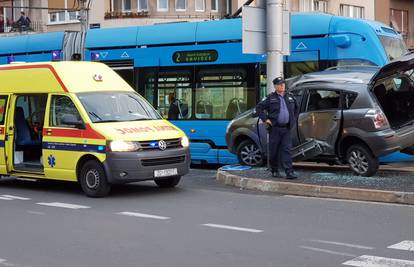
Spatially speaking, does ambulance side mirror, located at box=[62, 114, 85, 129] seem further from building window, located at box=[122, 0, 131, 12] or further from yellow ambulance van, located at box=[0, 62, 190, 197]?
building window, located at box=[122, 0, 131, 12]

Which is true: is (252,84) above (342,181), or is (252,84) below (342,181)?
above

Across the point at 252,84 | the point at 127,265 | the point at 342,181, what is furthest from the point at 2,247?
the point at 252,84

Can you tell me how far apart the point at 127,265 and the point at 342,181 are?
587 cm

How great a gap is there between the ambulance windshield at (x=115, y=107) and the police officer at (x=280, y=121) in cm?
205

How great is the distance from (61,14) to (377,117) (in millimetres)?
31828

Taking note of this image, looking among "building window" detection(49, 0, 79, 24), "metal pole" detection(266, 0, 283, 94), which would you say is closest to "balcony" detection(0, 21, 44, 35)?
"building window" detection(49, 0, 79, 24)

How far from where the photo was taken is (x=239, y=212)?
30.2 ft

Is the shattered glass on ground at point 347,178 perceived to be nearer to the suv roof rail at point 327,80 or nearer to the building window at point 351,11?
the suv roof rail at point 327,80

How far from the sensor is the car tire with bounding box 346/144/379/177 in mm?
11320

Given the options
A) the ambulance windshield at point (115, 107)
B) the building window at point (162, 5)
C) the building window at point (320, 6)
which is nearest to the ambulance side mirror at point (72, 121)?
the ambulance windshield at point (115, 107)

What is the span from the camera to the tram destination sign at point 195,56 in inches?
602

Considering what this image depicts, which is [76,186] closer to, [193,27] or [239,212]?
[239,212]

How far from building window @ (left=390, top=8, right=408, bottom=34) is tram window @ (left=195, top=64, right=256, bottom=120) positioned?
32548 millimetres

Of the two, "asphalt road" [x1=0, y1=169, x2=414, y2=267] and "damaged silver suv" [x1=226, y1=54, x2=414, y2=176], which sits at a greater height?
"damaged silver suv" [x1=226, y1=54, x2=414, y2=176]
